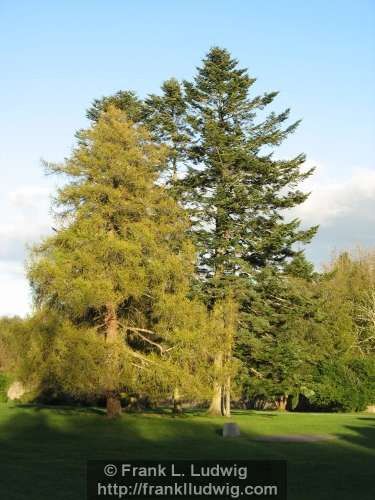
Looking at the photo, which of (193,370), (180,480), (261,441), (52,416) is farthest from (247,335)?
(180,480)

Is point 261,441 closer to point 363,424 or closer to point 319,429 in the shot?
point 319,429

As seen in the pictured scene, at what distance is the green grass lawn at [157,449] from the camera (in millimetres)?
13352

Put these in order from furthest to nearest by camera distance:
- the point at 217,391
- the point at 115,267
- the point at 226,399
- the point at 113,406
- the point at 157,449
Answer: the point at 226,399 → the point at 217,391 → the point at 113,406 → the point at 115,267 → the point at 157,449

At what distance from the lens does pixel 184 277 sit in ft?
107

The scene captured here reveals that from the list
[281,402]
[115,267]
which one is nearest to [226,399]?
[281,402]

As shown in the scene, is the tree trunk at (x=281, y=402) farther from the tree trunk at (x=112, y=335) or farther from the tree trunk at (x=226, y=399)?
the tree trunk at (x=112, y=335)

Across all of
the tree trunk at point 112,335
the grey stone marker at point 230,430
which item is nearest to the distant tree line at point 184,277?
the tree trunk at point 112,335

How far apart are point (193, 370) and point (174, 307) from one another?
2.94 meters

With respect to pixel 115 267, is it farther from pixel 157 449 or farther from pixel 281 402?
pixel 281 402

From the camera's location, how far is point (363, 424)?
30.9m

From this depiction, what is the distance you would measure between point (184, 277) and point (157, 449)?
1369 cm

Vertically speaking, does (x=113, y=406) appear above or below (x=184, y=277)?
below

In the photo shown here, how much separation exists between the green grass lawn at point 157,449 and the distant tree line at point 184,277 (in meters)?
2.50

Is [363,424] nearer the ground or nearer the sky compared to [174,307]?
nearer the ground
